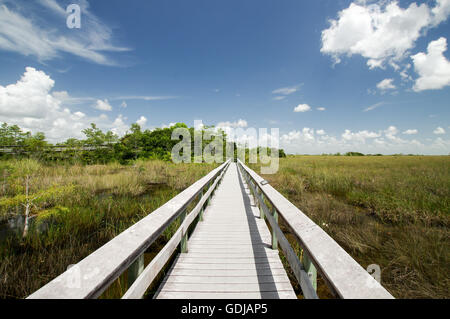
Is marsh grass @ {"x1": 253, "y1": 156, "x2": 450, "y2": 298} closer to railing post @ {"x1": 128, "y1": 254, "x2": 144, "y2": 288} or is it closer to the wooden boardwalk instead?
the wooden boardwalk

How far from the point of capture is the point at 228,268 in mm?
2328

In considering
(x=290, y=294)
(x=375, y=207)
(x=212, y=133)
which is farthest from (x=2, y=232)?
(x=212, y=133)

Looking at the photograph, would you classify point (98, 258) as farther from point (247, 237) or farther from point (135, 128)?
point (135, 128)

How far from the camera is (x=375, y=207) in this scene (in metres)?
5.43

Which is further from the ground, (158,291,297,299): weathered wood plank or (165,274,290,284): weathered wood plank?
(165,274,290,284): weathered wood plank

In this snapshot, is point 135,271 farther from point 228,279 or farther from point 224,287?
point 228,279

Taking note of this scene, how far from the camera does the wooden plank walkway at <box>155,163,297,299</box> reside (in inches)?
75.6

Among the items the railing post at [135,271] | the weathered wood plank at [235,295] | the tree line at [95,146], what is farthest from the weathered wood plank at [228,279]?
the tree line at [95,146]

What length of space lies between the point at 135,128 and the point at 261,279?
89.8 feet

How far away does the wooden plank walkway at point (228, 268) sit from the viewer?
1920mm

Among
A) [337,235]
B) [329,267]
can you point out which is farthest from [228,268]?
[337,235]

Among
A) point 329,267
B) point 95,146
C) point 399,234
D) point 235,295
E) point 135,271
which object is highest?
point 95,146

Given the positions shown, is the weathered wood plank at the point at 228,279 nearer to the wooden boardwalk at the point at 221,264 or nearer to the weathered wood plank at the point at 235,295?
the wooden boardwalk at the point at 221,264

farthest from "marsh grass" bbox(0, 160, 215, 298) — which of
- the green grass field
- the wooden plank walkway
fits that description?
the wooden plank walkway
